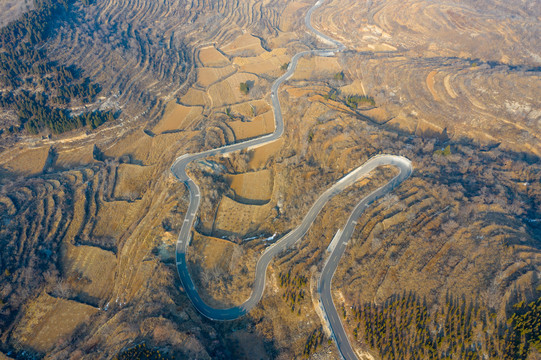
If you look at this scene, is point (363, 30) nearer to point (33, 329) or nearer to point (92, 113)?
point (92, 113)

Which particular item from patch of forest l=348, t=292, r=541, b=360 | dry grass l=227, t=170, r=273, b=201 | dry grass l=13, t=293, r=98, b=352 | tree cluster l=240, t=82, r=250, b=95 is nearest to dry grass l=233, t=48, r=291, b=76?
tree cluster l=240, t=82, r=250, b=95

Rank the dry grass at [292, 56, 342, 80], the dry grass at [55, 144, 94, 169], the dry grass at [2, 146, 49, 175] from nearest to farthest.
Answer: the dry grass at [2, 146, 49, 175]
the dry grass at [55, 144, 94, 169]
the dry grass at [292, 56, 342, 80]

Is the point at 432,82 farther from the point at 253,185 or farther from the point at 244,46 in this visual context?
the point at 244,46

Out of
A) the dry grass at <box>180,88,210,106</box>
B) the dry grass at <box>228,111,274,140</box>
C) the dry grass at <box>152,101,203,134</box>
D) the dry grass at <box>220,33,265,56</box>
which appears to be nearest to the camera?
the dry grass at <box>228,111,274,140</box>

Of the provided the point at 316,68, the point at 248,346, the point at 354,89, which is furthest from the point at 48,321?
the point at 316,68

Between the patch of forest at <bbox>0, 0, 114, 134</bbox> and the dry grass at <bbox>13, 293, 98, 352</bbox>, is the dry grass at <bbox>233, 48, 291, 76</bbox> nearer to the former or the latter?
the patch of forest at <bbox>0, 0, 114, 134</bbox>

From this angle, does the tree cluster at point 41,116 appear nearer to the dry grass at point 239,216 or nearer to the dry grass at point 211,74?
the dry grass at point 211,74

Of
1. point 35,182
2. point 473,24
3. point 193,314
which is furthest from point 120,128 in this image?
point 473,24
